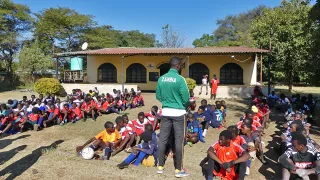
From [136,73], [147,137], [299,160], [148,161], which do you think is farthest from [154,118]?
[136,73]

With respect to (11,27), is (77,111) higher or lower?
lower

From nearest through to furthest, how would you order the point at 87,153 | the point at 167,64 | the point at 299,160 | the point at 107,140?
the point at 299,160, the point at 87,153, the point at 107,140, the point at 167,64

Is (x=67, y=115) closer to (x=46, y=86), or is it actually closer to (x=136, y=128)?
(x=136, y=128)

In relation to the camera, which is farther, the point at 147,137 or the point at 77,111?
the point at 77,111

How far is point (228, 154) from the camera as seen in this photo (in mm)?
4453

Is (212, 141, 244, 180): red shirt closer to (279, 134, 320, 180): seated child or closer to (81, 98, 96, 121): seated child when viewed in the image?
(279, 134, 320, 180): seated child

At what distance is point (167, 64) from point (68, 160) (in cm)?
1527

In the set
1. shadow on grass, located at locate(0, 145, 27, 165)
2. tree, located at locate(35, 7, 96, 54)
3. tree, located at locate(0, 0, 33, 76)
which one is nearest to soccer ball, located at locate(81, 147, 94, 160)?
shadow on grass, located at locate(0, 145, 27, 165)

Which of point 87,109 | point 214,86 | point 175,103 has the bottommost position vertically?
point 87,109

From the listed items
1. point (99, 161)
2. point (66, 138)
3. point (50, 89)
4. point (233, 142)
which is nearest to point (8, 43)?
point (50, 89)

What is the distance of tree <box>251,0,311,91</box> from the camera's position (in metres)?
18.3

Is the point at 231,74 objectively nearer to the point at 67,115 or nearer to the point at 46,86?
the point at 46,86

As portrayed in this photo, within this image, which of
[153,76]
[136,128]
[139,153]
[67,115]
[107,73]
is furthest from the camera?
[107,73]

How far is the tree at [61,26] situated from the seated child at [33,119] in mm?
24814
